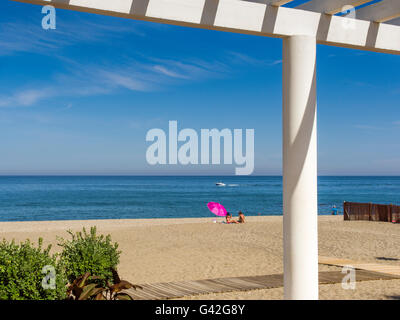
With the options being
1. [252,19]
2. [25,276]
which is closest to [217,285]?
[25,276]

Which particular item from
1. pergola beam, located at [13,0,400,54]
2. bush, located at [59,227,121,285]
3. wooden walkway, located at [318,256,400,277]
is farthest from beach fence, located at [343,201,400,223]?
pergola beam, located at [13,0,400,54]

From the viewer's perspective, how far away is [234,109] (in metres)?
84.1

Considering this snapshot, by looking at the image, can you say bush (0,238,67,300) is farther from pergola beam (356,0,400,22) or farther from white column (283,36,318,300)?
pergola beam (356,0,400,22)

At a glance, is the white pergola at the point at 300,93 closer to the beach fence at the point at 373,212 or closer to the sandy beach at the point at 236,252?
the sandy beach at the point at 236,252

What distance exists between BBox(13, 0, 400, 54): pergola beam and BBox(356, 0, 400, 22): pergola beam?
0.06m

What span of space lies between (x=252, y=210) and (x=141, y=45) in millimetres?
42586

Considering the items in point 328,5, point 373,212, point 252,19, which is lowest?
point 373,212

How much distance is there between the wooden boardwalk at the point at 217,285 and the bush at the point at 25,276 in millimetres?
2449

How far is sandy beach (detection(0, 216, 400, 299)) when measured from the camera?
691 cm

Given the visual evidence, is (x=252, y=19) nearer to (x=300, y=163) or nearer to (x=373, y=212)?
(x=300, y=163)

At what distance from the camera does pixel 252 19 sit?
3.11 meters

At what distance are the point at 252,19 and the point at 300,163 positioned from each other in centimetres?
107
